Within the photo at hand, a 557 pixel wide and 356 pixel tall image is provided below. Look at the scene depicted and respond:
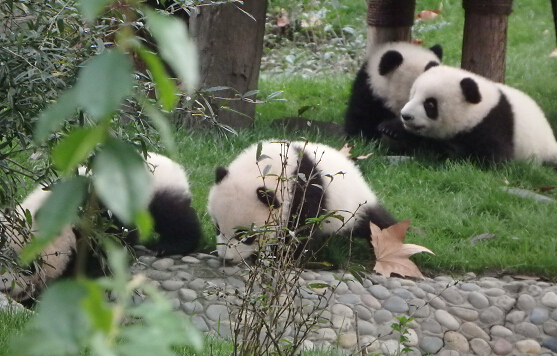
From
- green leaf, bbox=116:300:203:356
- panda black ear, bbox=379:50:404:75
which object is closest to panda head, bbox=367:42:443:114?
panda black ear, bbox=379:50:404:75

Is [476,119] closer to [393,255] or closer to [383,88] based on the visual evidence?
[383,88]

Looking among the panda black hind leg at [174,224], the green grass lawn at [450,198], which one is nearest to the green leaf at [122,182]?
the green grass lawn at [450,198]

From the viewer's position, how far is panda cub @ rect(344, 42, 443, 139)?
600 centimetres

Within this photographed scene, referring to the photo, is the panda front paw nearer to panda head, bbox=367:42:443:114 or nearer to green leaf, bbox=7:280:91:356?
panda head, bbox=367:42:443:114

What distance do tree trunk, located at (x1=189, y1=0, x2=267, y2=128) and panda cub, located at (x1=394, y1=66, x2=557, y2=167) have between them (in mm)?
1336

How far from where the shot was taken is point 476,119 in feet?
17.4

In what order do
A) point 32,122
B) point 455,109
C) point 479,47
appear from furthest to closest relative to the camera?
point 479,47 → point 455,109 → point 32,122

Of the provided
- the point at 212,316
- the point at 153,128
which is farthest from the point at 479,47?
the point at 153,128

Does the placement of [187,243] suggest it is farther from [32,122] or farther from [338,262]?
[32,122]

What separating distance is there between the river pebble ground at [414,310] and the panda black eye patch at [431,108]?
2012mm

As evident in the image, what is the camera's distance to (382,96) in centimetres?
612

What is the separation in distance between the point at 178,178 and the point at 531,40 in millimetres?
7621

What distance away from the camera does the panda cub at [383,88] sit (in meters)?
6.00

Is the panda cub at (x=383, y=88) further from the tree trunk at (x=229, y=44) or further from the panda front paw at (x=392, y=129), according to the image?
the tree trunk at (x=229, y=44)
